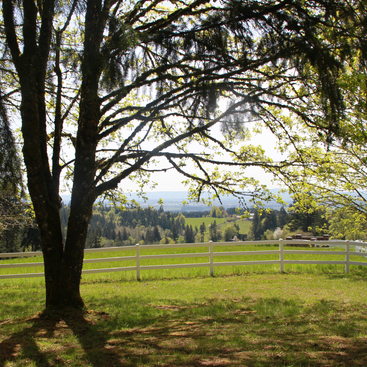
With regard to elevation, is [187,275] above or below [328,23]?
below

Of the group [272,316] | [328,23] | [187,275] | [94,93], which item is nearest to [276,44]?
[328,23]

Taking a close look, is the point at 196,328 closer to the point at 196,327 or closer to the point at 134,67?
the point at 196,327

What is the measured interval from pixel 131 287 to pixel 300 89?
6.87m

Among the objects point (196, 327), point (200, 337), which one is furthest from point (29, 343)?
point (196, 327)

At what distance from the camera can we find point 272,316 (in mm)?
6207

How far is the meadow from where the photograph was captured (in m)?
4.17

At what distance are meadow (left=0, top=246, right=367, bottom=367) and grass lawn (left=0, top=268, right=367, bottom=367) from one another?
0.04 feet

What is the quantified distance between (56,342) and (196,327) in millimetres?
1906

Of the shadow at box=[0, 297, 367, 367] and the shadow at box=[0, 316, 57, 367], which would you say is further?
the shadow at box=[0, 316, 57, 367]

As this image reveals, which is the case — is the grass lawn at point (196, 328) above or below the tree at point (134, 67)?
below

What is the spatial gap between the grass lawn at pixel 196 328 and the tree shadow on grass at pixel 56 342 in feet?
0.04

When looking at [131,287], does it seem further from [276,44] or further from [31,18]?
[276,44]

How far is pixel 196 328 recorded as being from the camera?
5.52 m

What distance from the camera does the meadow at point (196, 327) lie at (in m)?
4.17
